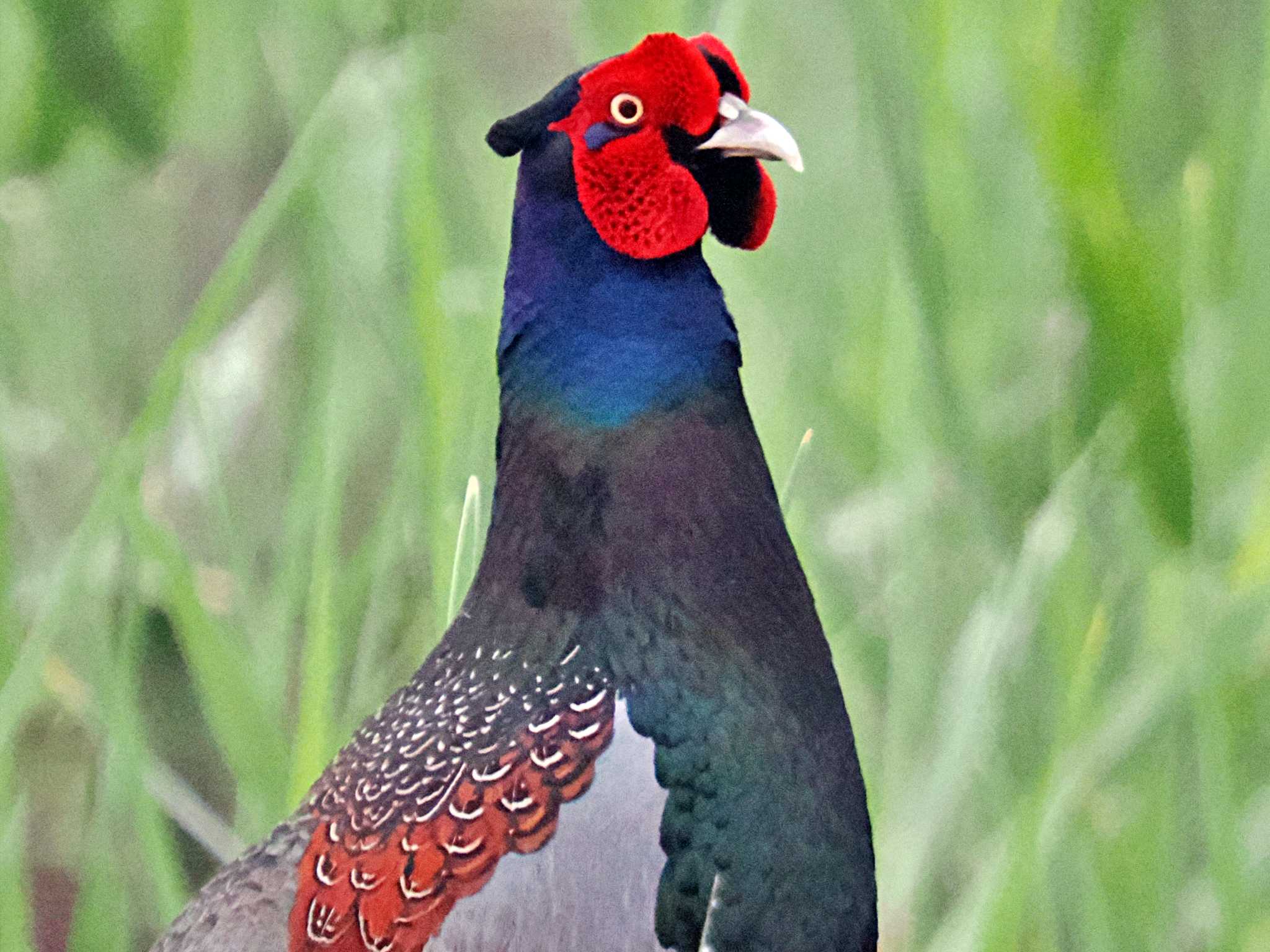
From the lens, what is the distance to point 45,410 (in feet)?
7.63

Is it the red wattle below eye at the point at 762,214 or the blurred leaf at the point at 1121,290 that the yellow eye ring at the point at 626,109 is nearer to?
the red wattle below eye at the point at 762,214

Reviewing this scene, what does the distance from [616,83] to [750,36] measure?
1206 millimetres

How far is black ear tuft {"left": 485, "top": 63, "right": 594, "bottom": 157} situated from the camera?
1.25m

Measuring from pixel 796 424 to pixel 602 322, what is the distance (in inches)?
31.3

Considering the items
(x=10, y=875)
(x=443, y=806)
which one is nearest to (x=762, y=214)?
(x=443, y=806)

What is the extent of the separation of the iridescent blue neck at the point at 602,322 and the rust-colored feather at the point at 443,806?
0.60 feet

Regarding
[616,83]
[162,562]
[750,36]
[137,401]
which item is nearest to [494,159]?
[750,36]

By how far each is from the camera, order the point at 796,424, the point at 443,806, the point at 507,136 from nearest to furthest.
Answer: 1. the point at 443,806
2. the point at 507,136
3. the point at 796,424

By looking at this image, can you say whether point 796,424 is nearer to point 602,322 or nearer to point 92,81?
point 602,322

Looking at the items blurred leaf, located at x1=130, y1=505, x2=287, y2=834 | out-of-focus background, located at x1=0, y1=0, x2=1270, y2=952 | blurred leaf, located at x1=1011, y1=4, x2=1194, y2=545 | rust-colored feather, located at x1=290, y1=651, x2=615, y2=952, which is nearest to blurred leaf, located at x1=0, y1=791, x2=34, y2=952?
out-of-focus background, located at x1=0, y1=0, x2=1270, y2=952

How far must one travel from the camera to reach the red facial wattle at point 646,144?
121 cm

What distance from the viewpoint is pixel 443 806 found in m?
1.18

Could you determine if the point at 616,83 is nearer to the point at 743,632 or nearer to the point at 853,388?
the point at 743,632

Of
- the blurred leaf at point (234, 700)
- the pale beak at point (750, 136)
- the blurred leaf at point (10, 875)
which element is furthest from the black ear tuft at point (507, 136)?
the blurred leaf at point (10, 875)
